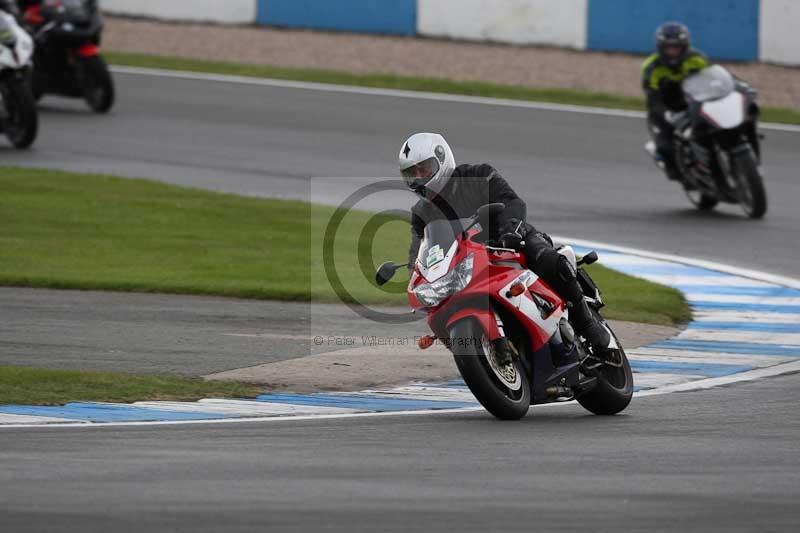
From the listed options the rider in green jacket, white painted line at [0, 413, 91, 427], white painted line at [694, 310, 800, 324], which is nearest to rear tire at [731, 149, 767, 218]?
the rider in green jacket

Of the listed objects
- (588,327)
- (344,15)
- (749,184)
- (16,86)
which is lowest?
(344,15)

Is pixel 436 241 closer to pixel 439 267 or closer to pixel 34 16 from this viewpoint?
pixel 439 267

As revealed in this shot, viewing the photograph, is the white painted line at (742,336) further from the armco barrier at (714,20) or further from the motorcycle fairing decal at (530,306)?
the armco barrier at (714,20)

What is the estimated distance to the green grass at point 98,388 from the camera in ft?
31.2

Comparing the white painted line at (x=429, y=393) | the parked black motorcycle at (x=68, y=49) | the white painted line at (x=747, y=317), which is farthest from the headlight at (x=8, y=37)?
the white painted line at (x=429, y=393)

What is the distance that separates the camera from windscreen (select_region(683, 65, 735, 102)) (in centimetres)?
1714

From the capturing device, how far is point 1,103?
19922mm

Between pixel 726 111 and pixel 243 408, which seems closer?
pixel 243 408

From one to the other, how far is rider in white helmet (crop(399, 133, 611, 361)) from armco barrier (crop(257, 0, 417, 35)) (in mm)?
17541

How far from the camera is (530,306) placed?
29.5ft

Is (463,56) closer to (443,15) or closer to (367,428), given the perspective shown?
(443,15)

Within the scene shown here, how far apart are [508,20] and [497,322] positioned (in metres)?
17.5

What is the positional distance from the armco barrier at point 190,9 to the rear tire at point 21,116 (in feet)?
26.1

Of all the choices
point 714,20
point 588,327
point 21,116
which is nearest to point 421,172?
point 588,327
